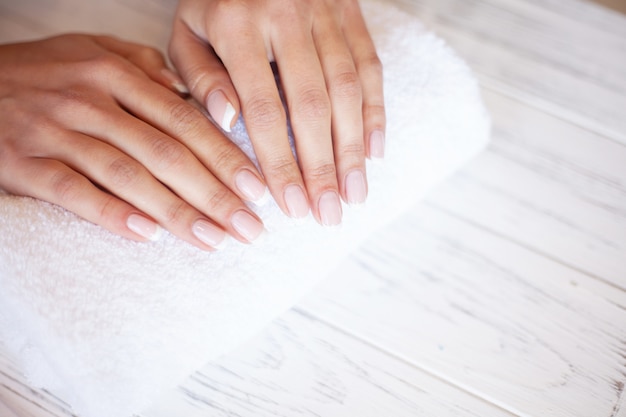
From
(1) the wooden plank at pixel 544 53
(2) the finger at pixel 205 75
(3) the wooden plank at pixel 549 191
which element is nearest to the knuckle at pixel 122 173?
(2) the finger at pixel 205 75

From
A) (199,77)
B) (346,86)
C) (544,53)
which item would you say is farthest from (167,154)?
(544,53)

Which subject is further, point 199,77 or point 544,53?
point 544,53

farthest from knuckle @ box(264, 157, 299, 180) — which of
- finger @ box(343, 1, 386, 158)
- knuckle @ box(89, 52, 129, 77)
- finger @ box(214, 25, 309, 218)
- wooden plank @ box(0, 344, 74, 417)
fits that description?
wooden plank @ box(0, 344, 74, 417)

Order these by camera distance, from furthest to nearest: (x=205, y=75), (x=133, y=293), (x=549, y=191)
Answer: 1. (x=549, y=191)
2. (x=205, y=75)
3. (x=133, y=293)

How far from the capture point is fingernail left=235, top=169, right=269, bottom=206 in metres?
0.52

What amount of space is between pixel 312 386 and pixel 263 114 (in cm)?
29

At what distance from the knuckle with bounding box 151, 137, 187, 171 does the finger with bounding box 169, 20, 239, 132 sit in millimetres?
53

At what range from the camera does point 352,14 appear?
63cm

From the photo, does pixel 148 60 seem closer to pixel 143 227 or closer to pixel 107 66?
pixel 107 66

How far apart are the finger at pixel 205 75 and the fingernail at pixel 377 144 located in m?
0.15

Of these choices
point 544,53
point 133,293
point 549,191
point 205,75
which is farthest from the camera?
point 544,53

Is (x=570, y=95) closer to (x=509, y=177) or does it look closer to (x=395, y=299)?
(x=509, y=177)

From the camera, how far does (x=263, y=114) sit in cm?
53

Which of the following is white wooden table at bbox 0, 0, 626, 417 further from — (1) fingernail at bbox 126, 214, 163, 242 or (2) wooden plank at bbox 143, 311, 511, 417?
(1) fingernail at bbox 126, 214, 163, 242
